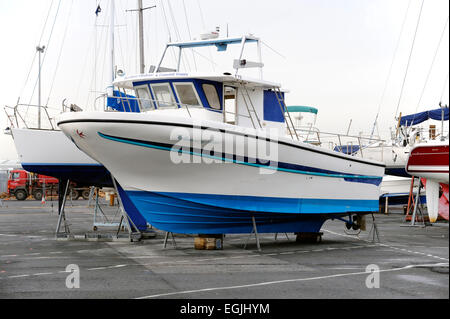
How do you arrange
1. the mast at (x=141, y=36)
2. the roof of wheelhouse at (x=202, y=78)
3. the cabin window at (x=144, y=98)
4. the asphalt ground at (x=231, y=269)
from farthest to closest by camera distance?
1. the mast at (x=141, y=36)
2. the cabin window at (x=144, y=98)
3. the roof of wheelhouse at (x=202, y=78)
4. the asphalt ground at (x=231, y=269)

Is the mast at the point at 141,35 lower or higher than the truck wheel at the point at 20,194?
higher

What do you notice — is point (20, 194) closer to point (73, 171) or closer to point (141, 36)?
point (141, 36)

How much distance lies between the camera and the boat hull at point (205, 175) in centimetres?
1127

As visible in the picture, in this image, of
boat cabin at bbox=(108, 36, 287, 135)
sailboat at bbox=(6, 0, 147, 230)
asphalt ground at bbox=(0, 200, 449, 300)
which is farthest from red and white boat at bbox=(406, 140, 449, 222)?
sailboat at bbox=(6, 0, 147, 230)

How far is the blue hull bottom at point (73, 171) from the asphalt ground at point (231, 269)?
69.7 inches

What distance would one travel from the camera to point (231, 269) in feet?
32.7

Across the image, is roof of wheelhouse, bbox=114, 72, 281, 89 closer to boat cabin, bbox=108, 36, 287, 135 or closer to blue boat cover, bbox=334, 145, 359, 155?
boat cabin, bbox=108, 36, 287, 135

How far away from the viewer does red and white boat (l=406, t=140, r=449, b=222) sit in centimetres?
448

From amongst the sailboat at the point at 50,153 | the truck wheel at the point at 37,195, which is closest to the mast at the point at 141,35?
the sailboat at the point at 50,153

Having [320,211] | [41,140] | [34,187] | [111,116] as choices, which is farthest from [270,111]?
[34,187]

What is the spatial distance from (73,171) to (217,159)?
588cm

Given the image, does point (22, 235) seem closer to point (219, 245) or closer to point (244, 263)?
point (219, 245)

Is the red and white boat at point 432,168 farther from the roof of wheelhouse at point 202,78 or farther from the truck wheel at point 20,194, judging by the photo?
the truck wheel at point 20,194

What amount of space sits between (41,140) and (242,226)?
640cm
